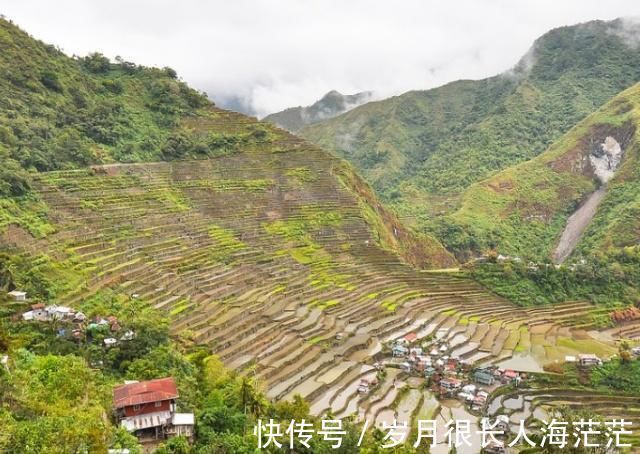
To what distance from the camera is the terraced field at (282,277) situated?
21109mm

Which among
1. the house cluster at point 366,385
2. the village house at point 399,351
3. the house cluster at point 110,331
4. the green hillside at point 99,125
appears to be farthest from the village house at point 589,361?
the house cluster at point 110,331

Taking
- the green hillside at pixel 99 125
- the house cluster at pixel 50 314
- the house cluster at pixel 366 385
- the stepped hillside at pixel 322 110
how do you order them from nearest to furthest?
1. the house cluster at pixel 50 314
2. the house cluster at pixel 366 385
3. the green hillside at pixel 99 125
4. the stepped hillside at pixel 322 110

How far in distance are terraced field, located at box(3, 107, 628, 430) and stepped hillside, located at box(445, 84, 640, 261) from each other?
18.1 metres

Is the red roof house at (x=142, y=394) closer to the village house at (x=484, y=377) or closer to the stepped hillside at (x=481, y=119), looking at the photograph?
the village house at (x=484, y=377)

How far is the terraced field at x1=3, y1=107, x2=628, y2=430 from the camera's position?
2111 centimetres

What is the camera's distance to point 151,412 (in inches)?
522

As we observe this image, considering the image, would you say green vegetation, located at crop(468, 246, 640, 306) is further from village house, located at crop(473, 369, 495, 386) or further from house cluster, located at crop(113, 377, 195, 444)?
house cluster, located at crop(113, 377, 195, 444)

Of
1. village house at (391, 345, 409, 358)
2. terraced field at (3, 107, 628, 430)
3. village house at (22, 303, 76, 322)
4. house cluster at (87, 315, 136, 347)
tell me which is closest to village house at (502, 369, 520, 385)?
terraced field at (3, 107, 628, 430)

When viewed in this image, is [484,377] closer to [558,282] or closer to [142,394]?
[142,394]

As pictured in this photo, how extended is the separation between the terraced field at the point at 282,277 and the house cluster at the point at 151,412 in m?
5.58

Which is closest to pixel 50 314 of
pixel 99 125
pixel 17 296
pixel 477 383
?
pixel 17 296

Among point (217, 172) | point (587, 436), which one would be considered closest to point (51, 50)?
point (217, 172)

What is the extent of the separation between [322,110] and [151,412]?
139497 mm

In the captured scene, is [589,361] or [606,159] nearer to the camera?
[589,361]
